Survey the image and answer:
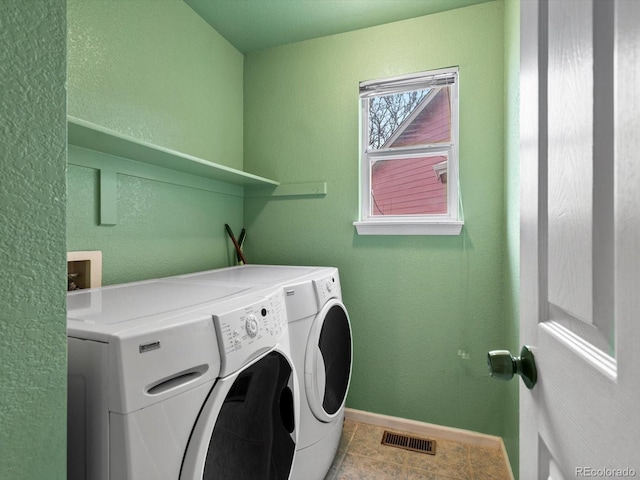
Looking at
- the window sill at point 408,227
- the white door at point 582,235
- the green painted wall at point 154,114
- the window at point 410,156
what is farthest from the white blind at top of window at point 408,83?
the white door at point 582,235

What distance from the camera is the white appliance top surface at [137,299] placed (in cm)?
81

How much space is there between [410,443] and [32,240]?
6.81ft

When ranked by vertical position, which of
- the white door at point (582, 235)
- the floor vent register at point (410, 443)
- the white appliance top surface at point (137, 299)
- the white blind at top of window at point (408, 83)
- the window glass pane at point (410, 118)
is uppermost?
the white blind at top of window at point (408, 83)

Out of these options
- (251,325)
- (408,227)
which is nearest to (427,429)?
(408,227)

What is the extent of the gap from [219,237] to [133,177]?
698 mm

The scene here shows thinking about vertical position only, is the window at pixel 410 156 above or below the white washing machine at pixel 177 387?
above

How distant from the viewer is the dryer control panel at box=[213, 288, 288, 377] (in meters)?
0.83

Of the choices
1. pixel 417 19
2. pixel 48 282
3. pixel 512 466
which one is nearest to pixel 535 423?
pixel 48 282

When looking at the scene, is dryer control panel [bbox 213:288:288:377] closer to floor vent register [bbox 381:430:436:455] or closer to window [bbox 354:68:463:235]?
window [bbox 354:68:463:235]

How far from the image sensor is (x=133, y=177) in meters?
1.57

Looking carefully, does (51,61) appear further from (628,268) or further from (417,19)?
(417,19)

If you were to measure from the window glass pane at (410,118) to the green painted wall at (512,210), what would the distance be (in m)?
0.37

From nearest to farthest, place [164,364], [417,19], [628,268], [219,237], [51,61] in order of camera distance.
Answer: [628,268], [51,61], [164,364], [417,19], [219,237]

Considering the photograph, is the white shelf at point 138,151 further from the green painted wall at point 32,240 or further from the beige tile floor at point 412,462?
the beige tile floor at point 412,462
